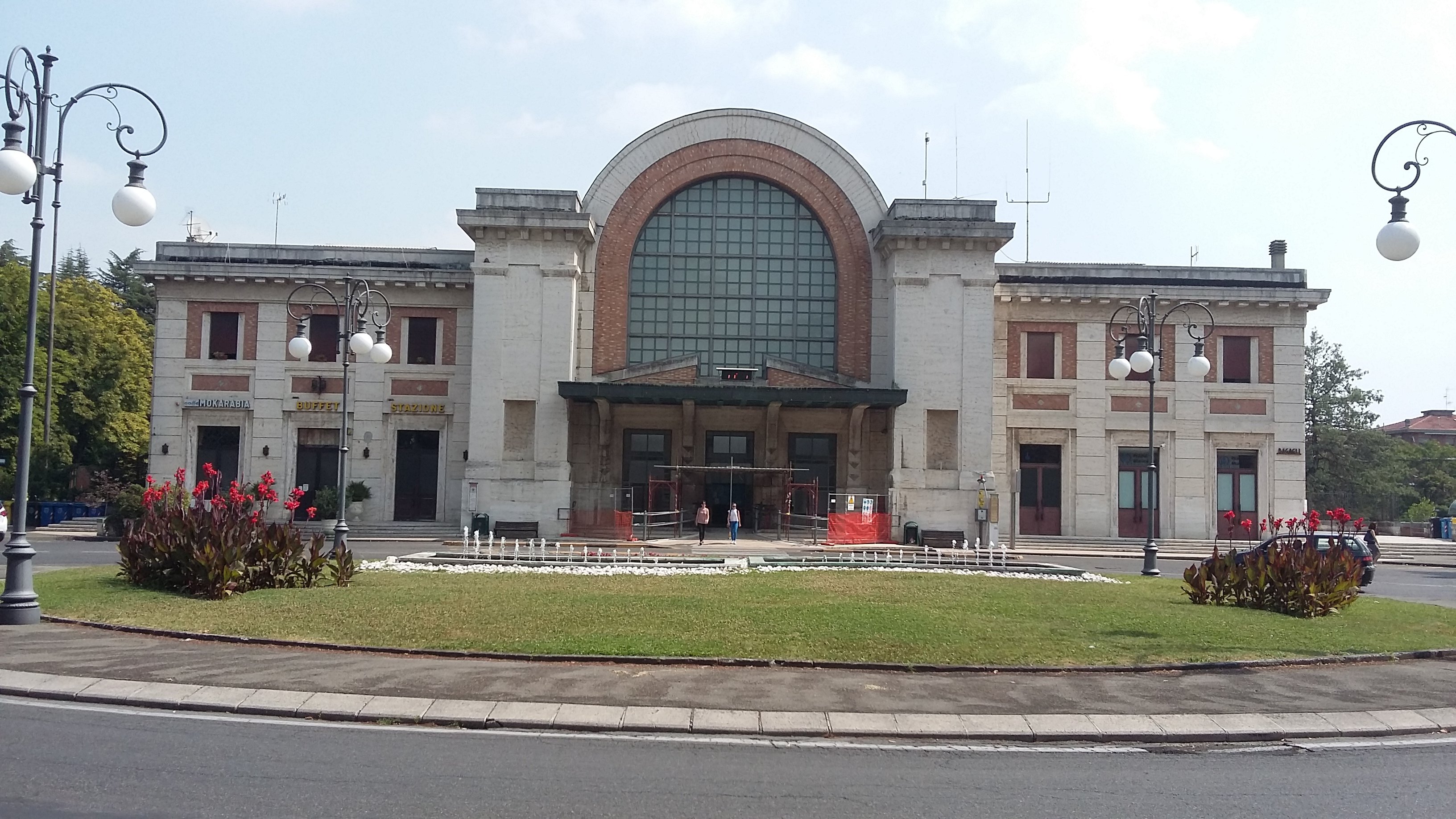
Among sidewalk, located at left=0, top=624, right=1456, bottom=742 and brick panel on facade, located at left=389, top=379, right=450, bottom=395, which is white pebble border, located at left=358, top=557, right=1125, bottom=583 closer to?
sidewalk, located at left=0, top=624, right=1456, bottom=742

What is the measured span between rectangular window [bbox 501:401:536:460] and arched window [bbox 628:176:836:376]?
477cm

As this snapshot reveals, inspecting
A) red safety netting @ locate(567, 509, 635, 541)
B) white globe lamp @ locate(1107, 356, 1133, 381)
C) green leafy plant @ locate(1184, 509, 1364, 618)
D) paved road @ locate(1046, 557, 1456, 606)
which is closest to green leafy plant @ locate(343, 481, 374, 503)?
red safety netting @ locate(567, 509, 635, 541)

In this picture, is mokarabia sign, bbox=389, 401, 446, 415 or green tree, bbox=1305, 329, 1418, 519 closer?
mokarabia sign, bbox=389, 401, 446, 415

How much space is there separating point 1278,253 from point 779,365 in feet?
77.7

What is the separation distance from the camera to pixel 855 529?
3638cm

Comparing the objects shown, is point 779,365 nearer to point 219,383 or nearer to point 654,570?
point 654,570

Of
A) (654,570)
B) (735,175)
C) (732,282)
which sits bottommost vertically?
(654,570)

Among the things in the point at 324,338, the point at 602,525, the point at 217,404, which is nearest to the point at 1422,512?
the point at 602,525

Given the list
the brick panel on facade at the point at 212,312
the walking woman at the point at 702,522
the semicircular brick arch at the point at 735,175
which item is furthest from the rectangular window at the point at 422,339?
the walking woman at the point at 702,522

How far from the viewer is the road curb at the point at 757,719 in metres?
9.57

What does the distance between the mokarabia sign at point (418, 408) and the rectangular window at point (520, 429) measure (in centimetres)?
371

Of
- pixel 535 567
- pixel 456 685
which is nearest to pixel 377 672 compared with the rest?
pixel 456 685

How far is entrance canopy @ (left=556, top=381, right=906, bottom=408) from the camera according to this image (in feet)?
125

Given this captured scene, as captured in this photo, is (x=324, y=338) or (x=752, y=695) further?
(x=324, y=338)
